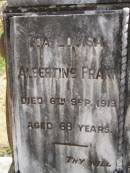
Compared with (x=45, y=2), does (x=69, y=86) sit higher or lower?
lower

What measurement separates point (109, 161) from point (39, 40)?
1.05 m

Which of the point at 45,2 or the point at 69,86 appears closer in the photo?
the point at 45,2

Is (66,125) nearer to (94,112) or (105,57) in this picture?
(94,112)

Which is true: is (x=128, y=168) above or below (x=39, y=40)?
below

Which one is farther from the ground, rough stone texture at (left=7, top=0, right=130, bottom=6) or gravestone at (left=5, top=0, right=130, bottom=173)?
rough stone texture at (left=7, top=0, right=130, bottom=6)

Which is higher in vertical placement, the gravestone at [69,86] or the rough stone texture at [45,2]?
the rough stone texture at [45,2]

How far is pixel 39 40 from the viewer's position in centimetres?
283

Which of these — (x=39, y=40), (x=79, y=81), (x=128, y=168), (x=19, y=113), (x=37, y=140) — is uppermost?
(x=39, y=40)

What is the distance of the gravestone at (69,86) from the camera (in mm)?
2779

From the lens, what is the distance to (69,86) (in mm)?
2914

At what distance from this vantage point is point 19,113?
3051mm

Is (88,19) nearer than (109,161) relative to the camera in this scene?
Yes

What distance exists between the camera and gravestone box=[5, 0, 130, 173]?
9.12 ft

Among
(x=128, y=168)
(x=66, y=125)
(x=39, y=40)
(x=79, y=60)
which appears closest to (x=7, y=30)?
(x=39, y=40)
